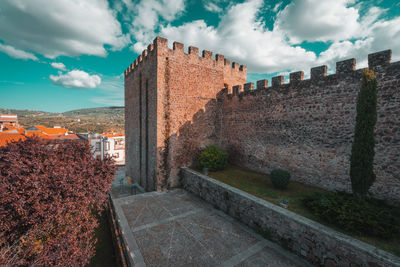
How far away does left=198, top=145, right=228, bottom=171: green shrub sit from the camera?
11898 millimetres

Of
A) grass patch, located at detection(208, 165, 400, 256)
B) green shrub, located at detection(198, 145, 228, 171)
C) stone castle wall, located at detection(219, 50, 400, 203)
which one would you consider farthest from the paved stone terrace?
stone castle wall, located at detection(219, 50, 400, 203)

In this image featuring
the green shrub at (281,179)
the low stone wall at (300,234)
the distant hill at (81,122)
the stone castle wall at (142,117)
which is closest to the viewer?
the low stone wall at (300,234)

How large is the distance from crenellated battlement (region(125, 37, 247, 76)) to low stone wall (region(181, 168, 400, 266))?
8808 mm

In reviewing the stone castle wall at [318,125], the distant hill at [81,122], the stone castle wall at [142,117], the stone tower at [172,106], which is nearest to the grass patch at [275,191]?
the stone castle wall at [318,125]

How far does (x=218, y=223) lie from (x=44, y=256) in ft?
20.0

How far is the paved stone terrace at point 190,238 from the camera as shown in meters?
5.71

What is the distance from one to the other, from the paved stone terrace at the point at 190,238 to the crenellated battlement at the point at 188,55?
9337 millimetres

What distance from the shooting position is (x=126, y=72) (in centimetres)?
1697

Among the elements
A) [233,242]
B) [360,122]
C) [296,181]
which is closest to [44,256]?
[233,242]

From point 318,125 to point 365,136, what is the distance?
Answer: 246cm

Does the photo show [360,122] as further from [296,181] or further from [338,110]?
[296,181]

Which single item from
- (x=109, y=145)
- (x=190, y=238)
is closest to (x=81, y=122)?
(x=109, y=145)

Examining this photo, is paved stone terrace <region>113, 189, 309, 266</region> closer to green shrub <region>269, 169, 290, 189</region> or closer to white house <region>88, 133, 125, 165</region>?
green shrub <region>269, 169, 290, 189</region>

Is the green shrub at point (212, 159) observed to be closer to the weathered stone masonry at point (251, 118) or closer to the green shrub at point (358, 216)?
the weathered stone masonry at point (251, 118)
